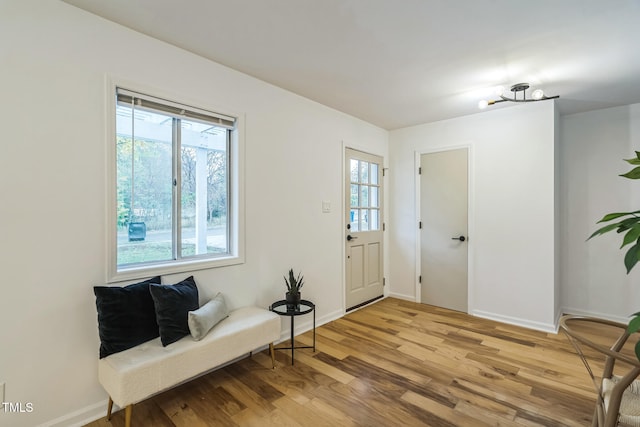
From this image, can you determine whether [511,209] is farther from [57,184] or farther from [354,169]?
[57,184]

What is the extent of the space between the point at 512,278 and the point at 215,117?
3599 millimetres

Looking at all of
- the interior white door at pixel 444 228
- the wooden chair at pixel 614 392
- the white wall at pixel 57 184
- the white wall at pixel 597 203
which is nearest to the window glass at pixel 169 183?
the white wall at pixel 57 184

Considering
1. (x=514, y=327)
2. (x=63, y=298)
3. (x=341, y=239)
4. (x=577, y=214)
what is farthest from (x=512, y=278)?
(x=63, y=298)

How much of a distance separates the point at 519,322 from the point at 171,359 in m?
3.57

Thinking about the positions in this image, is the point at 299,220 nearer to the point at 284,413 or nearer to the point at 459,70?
the point at 284,413

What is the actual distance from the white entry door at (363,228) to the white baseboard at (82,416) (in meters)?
2.54

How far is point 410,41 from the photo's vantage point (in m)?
2.12

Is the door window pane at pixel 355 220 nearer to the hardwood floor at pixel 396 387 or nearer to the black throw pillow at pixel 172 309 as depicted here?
the hardwood floor at pixel 396 387

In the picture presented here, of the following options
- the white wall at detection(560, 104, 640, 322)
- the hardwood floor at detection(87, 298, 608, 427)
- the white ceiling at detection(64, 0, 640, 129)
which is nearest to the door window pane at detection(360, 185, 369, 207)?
the white ceiling at detection(64, 0, 640, 129)

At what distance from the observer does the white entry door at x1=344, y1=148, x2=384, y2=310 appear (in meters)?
3.80

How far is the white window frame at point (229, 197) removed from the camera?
1930 mm

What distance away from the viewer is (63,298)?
1.77 meters

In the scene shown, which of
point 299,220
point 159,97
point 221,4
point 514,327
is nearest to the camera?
point 221,4

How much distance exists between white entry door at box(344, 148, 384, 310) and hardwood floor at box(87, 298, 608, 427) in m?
0.86
